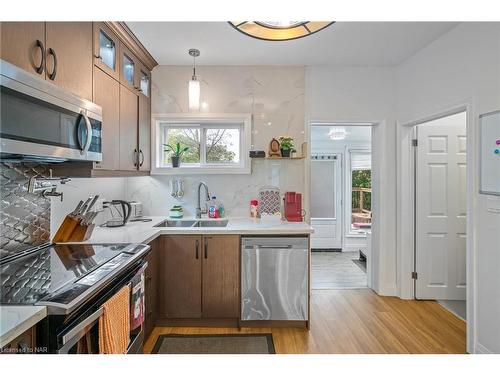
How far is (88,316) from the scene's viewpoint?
1199mm

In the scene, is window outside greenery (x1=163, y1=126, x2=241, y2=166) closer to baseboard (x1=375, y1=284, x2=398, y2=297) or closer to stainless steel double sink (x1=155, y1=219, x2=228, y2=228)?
stainless steel double sink (x1=155, y1=219, x2=228, y2=228)

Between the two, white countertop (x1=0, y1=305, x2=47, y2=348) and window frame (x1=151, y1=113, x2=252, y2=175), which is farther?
window frame (x1=151, y1=113, x2=252, y2=175)

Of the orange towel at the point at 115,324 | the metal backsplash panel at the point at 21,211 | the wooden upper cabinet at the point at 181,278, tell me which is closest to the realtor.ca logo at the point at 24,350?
the orange towel at the point at 115,324

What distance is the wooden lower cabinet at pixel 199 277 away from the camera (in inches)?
101

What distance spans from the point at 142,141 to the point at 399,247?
9.74ft

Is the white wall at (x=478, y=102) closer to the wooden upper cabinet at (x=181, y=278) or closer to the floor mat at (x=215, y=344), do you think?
the floor mat at (x=215, y=344)

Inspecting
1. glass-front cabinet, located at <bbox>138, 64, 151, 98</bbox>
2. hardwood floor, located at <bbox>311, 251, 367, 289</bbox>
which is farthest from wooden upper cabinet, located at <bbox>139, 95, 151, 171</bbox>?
hardwood floor, located at <bbox>311, 251, 367, 289</bbox>

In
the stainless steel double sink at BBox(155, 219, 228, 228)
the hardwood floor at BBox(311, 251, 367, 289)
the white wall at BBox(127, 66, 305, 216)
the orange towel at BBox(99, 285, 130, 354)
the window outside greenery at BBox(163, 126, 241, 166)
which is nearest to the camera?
the orange towel at BBox(99, 285, 130, 354)

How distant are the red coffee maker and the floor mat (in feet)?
3.68

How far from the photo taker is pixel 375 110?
327 cm

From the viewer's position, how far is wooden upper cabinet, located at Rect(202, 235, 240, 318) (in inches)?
101

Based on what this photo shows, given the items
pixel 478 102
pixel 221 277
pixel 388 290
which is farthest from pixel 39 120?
pixel 388 290

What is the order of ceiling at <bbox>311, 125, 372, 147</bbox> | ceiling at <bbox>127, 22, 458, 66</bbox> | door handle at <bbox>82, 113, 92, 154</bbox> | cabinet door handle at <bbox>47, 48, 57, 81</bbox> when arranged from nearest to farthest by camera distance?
cabinet door handle at <bbox>47, 48, 57, 81</bbox> → door handle at <bbox>82, 113, 92, 154</bbox> → ceiling at <bbox>127, 22, 458, 66</bbox> → ceiling at <bbox>311, 125, 372, 147</bbox>
